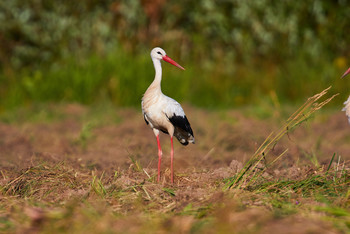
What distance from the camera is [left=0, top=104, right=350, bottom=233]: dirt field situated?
2826mm

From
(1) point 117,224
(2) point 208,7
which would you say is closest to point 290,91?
(2) point 208,7

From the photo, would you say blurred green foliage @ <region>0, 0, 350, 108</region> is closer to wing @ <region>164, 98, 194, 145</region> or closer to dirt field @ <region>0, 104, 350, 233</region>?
dirt field @ <region>0, 104, 350, 233</region>

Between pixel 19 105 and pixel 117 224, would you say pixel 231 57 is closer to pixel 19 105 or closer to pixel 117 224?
pixel 19 105

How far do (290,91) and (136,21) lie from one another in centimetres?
314

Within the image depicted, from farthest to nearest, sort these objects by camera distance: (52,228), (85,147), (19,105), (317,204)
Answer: (19,105)
(85,147)
(317,204)
(52,228)

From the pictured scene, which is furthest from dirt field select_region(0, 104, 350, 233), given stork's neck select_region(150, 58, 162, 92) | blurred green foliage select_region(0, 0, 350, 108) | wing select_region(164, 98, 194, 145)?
blurred green foliage select_region(0, 0, 350, 108)

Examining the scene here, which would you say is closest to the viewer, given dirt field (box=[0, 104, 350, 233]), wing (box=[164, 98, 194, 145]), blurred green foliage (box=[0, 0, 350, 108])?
dirt field (box=[0, 104, 350, 233])

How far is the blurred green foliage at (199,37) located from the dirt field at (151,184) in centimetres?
241

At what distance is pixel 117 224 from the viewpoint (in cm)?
280

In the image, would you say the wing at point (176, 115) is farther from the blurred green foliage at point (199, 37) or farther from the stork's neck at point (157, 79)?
the blurred green foliage at point (199, 37)

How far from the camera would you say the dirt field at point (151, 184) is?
283 centimetres

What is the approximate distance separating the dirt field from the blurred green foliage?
95.1 inches

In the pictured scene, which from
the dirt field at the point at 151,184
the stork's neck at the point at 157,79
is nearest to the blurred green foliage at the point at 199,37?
the dirt field at the point at 151,184

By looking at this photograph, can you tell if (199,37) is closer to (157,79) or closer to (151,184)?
(157,79)
